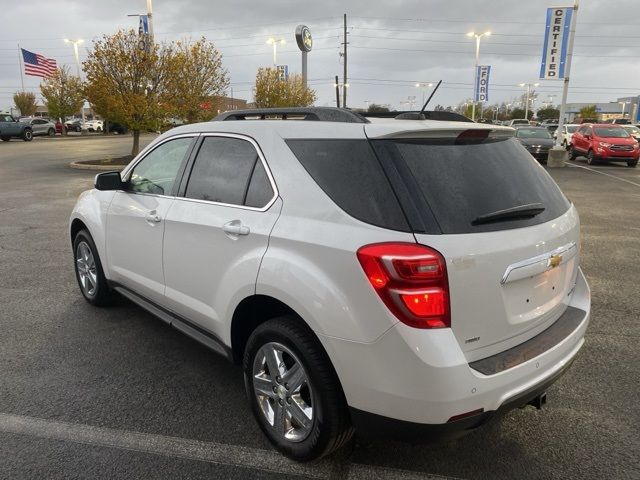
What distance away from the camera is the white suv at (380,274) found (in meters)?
2.09

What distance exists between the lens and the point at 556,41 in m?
21.8

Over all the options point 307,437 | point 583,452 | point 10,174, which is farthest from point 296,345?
point 10,174

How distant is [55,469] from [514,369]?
2.26m

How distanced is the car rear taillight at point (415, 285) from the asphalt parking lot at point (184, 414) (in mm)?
965

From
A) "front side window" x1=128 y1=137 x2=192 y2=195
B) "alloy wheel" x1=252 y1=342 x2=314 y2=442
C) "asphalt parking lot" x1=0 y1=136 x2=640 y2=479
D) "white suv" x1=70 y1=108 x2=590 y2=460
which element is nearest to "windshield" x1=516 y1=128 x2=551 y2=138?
"asphalt parking lot" x1=0 y1=136 x2=640 y2=479

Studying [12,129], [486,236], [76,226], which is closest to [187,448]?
[486,236]

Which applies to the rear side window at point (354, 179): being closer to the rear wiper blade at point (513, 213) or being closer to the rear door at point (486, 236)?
the rear door at point (486, 236)

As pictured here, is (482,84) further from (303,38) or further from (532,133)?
(532,133)

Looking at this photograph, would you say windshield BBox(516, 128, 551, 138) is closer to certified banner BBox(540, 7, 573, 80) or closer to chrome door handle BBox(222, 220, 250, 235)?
certified banner BBox(540, 7, 573, 80)

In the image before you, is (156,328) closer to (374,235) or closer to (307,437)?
(307,437)

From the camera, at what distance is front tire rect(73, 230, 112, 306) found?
14.8 feet

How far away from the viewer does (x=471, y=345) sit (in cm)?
215

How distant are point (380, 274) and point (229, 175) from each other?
1.30 m

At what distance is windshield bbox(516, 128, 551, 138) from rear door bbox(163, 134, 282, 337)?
22.3m
